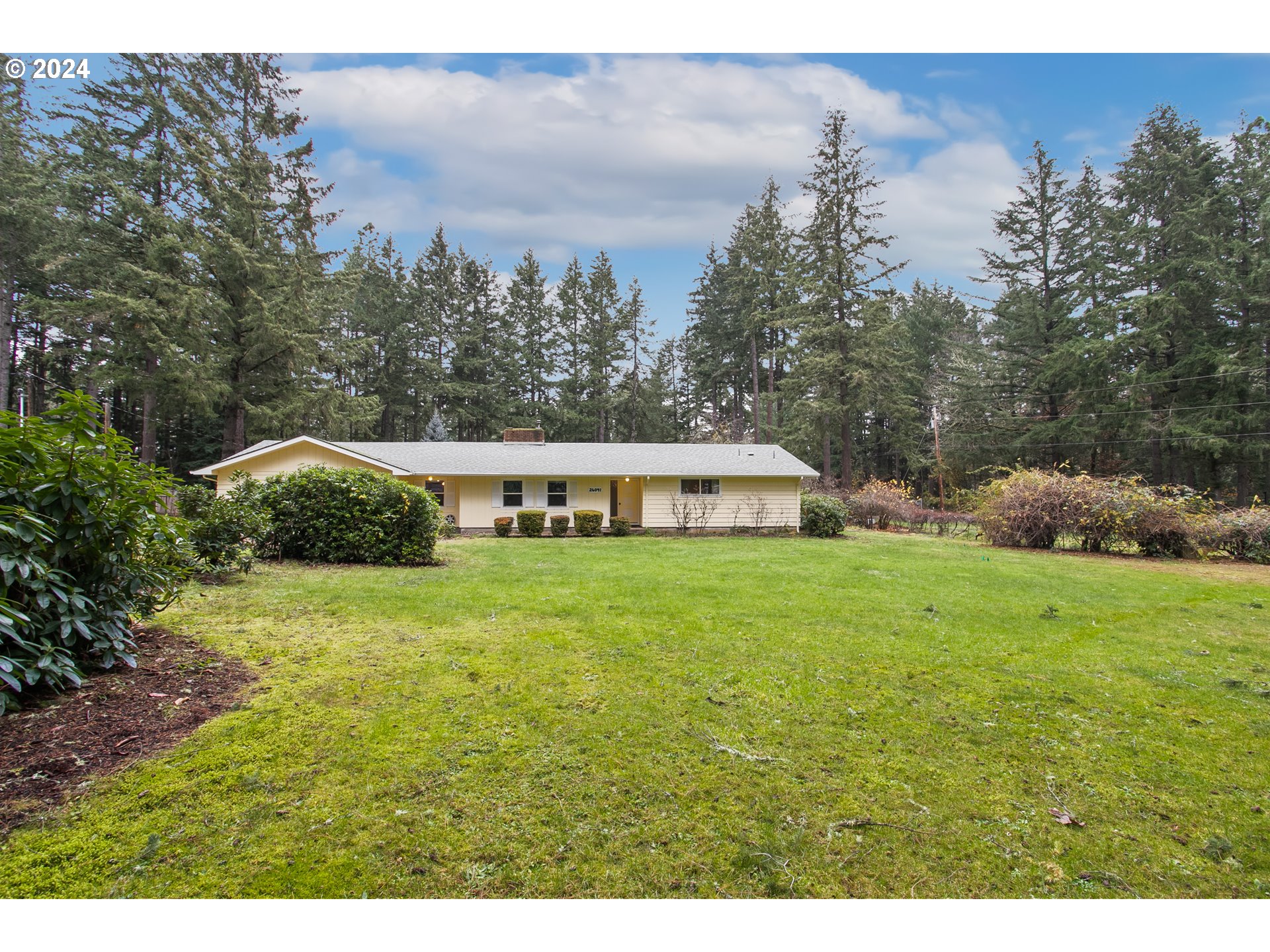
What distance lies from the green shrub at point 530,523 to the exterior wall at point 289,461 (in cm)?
404

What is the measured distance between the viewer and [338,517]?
969cm

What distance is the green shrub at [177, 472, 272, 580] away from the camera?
742cm

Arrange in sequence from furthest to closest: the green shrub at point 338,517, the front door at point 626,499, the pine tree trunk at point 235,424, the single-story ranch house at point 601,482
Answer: the front door at point 626,499, the pine tree trunk at point 235,424, the single-story ranch house at point 601,482, the green shrub at point 338,517

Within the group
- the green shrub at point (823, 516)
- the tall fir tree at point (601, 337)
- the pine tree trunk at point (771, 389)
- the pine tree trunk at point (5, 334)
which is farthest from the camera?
the tall fir tree at point (601, 337)

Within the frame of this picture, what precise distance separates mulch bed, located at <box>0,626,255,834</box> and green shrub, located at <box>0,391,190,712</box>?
0.45 feet

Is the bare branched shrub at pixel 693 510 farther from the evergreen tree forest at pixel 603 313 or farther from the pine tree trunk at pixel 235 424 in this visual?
the pine tree trunk at pixel 235 424

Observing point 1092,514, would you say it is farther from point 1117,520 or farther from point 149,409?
point 149,409

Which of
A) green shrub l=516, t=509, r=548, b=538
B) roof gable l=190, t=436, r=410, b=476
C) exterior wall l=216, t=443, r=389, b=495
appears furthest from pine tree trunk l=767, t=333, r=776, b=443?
exterior wall l=216, t=443, r=389, b=495

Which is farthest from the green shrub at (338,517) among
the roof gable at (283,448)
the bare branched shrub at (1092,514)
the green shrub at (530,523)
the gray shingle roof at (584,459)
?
the bare branched shrub at (1092,514)

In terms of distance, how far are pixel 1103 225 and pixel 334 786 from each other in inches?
1333

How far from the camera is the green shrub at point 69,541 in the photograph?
2951 mm

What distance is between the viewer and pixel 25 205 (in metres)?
17.8

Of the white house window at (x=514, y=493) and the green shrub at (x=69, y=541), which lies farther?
the white house window at (x=514, y=493)

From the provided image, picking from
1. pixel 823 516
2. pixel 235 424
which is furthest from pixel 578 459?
pixel 235 424
